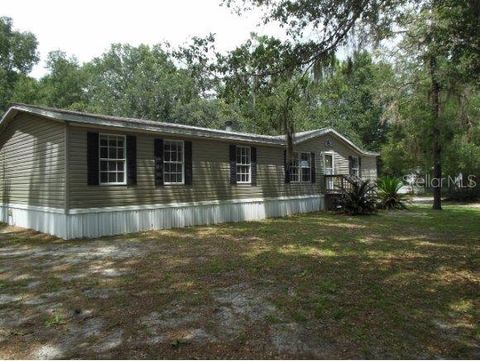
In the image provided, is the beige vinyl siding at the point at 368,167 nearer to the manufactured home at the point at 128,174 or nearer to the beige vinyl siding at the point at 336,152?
the beige vinyl siding at the point at 336,152

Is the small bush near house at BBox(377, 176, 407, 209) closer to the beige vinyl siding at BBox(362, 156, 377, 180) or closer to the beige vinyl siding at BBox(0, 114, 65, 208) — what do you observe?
the beige vinyl siding at BBox(362, 156, 377, 180)

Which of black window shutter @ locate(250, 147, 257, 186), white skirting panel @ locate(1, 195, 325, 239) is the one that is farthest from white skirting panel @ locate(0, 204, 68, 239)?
black window shutter @ locate(250, 147, 257, 186)

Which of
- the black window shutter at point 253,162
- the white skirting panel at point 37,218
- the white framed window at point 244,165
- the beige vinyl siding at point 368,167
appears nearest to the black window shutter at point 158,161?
the white skirting panel at point 37,218

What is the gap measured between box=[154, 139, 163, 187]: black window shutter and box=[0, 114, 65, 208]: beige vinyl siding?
259cm

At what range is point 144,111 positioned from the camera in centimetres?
3631

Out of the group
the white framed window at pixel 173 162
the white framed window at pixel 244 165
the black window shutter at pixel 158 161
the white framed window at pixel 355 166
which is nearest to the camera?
the black window shutter at pixel 158 161

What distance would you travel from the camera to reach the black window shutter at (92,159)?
960cm

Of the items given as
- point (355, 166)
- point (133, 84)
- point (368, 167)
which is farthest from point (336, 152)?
point (133, 84)

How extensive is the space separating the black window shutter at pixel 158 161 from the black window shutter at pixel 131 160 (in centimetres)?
70

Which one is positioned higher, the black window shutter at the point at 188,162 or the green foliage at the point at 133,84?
the green foliage at the point at 133,84

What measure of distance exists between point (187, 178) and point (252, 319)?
26.8 feet

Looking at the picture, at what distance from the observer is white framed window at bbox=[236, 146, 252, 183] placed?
13.9 m

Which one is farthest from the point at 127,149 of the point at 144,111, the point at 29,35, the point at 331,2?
the point at 29,35

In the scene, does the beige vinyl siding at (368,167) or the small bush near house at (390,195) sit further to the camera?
the beige vinyl siding at (368,167)
